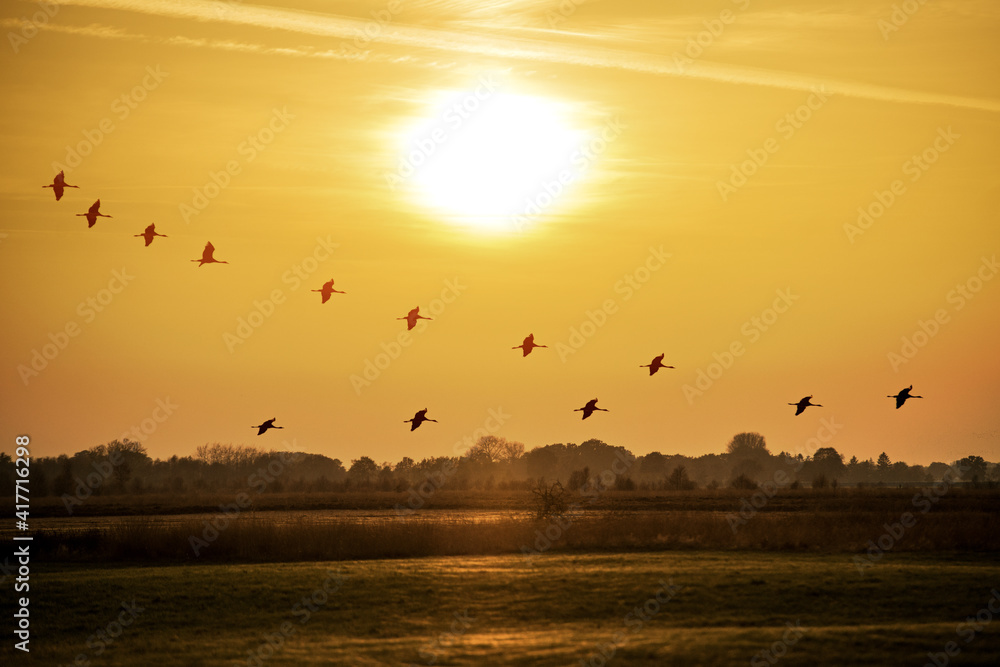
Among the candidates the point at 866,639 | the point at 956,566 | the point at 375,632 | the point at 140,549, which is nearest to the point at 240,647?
the point at 375,632

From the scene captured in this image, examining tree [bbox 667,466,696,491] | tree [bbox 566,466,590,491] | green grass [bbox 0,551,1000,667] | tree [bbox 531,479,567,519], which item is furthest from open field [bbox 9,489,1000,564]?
tree [bbox 667,466,696,491]

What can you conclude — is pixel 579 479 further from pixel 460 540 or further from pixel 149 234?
pixel 149 234

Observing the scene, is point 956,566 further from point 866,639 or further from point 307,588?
point 307,588

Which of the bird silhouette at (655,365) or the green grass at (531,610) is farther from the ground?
the bird silhouette at (655,365)

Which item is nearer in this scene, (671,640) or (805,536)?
(671,640)

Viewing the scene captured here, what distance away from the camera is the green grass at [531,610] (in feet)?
86.2

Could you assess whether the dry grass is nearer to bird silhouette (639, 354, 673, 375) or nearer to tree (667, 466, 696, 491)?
bird silhouette (639, 354, 673, 375)

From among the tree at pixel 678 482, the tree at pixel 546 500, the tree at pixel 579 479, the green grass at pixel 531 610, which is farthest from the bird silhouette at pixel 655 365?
the tree at pixel 678 482

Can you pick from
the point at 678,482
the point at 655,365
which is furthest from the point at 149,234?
the point at 678,482

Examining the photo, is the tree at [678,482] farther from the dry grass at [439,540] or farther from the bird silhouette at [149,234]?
the bird silhouette at [149,234]

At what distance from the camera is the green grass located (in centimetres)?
2628

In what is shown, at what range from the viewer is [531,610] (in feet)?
105

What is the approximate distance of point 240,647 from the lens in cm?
2836

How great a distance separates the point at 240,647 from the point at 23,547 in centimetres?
2620
